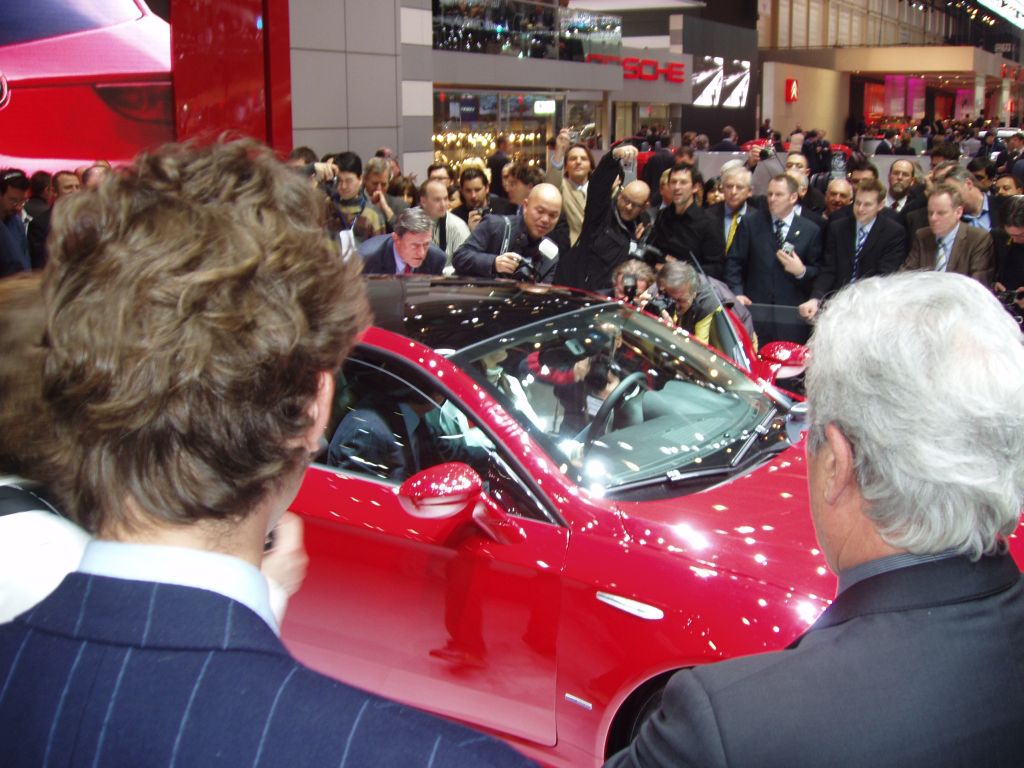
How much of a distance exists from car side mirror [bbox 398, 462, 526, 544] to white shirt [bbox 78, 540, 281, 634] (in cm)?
179

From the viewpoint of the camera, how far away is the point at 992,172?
1274cm

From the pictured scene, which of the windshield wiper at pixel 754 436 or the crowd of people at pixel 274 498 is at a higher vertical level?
the crowd of people at pixel 274 498

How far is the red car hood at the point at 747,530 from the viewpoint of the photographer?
2.57m

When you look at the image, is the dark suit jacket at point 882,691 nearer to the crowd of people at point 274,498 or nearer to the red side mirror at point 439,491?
the crowd of people at point 274,498

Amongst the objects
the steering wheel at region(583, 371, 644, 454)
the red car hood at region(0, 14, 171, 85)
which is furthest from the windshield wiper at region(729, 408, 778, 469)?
the red car hood at region(0, 14, 171, 85)

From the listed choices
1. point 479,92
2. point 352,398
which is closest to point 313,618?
point 352,398

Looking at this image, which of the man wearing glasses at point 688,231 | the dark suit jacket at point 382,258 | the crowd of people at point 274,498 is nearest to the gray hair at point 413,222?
the dark suit jacket at point 382,258

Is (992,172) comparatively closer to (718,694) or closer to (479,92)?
(479,92)

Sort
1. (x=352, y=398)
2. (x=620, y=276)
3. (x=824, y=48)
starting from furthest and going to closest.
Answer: (x=824, y=48) → (x=620, y=276) → (x=352, y=398)

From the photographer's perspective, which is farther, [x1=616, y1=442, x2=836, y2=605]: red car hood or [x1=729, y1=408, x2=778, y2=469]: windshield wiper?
[x1=729, y1=408, x2=778, y2=469]: windshield wiper

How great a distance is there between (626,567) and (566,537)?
0.22m

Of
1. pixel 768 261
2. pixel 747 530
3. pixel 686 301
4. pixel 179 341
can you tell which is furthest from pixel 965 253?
pixel 179 341

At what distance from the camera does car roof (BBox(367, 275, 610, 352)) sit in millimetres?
3389

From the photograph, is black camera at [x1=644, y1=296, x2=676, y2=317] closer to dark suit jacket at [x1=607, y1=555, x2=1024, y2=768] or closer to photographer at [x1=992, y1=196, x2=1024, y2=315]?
photographer at [x1=992, y1=196, x2=1024, y2=315]
